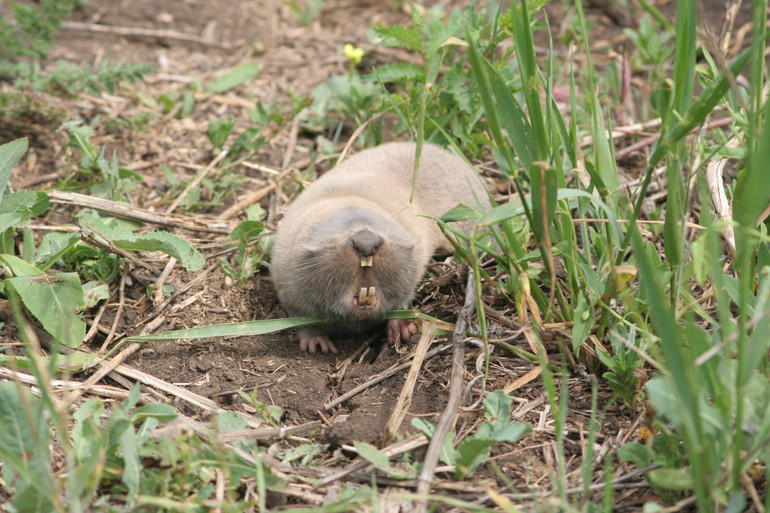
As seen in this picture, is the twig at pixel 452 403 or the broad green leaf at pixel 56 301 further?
the broad green leaf at pixel 56 301

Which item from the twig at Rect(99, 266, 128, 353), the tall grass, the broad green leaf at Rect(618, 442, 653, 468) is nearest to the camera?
the tall grass

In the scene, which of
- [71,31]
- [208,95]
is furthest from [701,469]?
[71,31]

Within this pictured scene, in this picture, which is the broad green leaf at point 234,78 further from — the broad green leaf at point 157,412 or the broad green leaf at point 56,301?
the broad green leaf at point 157,412

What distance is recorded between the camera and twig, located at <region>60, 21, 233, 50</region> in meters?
6.05

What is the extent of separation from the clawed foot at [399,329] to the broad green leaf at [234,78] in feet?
9.05

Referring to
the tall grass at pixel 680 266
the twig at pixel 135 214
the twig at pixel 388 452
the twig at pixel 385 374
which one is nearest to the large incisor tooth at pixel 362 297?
the twig at pixel 385 374

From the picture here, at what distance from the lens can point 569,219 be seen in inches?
123

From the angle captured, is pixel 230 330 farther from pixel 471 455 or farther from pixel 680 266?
pixel 680 266

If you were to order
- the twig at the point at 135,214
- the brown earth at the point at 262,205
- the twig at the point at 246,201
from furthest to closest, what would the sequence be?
the twig at the point at 246,201 → the twig at the point at 135,214 → the brown earth at the point at 262,205

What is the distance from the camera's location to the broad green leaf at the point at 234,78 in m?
5.76

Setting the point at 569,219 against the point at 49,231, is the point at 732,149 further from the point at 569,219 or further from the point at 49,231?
the point at 49,231

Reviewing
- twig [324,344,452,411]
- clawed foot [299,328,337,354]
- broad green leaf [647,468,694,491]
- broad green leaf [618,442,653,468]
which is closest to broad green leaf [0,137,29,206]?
clawed foot [299,328,337,354]

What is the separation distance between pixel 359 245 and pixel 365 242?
3 cm

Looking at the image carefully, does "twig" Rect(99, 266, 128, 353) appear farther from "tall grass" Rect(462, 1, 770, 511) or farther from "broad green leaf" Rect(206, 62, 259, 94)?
"broad green leaf" Rect(206, 62, 259, 94)
